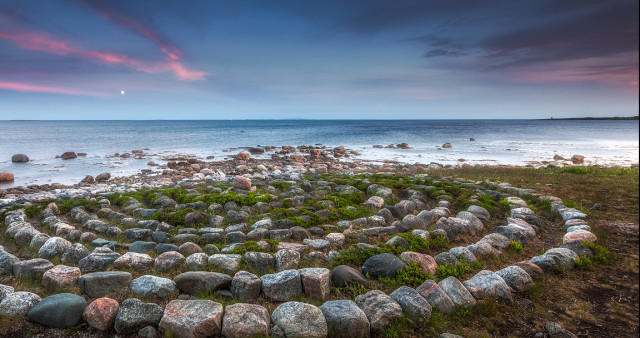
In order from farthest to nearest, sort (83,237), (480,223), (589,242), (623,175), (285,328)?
(623,175), (480,223), (83,237), (589,242), (285,328)

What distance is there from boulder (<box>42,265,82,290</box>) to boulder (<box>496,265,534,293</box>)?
7006mm

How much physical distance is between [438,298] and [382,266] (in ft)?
3.98

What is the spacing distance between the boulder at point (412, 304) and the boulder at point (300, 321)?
116 centimetres

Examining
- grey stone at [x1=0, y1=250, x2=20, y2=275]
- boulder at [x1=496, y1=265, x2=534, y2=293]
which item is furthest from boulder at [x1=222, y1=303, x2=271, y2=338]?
grey stone at [x1=0, y1=250, x2=20, y2=275]

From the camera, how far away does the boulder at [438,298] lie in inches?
173

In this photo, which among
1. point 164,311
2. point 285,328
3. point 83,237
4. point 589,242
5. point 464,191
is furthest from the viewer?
point 464,191

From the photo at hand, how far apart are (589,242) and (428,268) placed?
12.1 ft

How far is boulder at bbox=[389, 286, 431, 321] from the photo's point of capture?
13.9 ft

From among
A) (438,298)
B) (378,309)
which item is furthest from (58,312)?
(438,298)

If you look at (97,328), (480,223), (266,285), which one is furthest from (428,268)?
(97,328)

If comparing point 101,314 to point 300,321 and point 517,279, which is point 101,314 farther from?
point 517,279

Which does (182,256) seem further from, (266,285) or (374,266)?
(374,266)

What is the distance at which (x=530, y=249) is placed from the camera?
6.82m

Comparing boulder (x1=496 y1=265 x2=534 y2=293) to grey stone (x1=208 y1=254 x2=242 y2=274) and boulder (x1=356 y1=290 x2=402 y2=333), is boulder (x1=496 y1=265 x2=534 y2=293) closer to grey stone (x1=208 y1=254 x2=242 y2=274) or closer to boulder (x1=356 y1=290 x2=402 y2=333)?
boulder (x1=356 y1=290 x2=402 y2=333)
